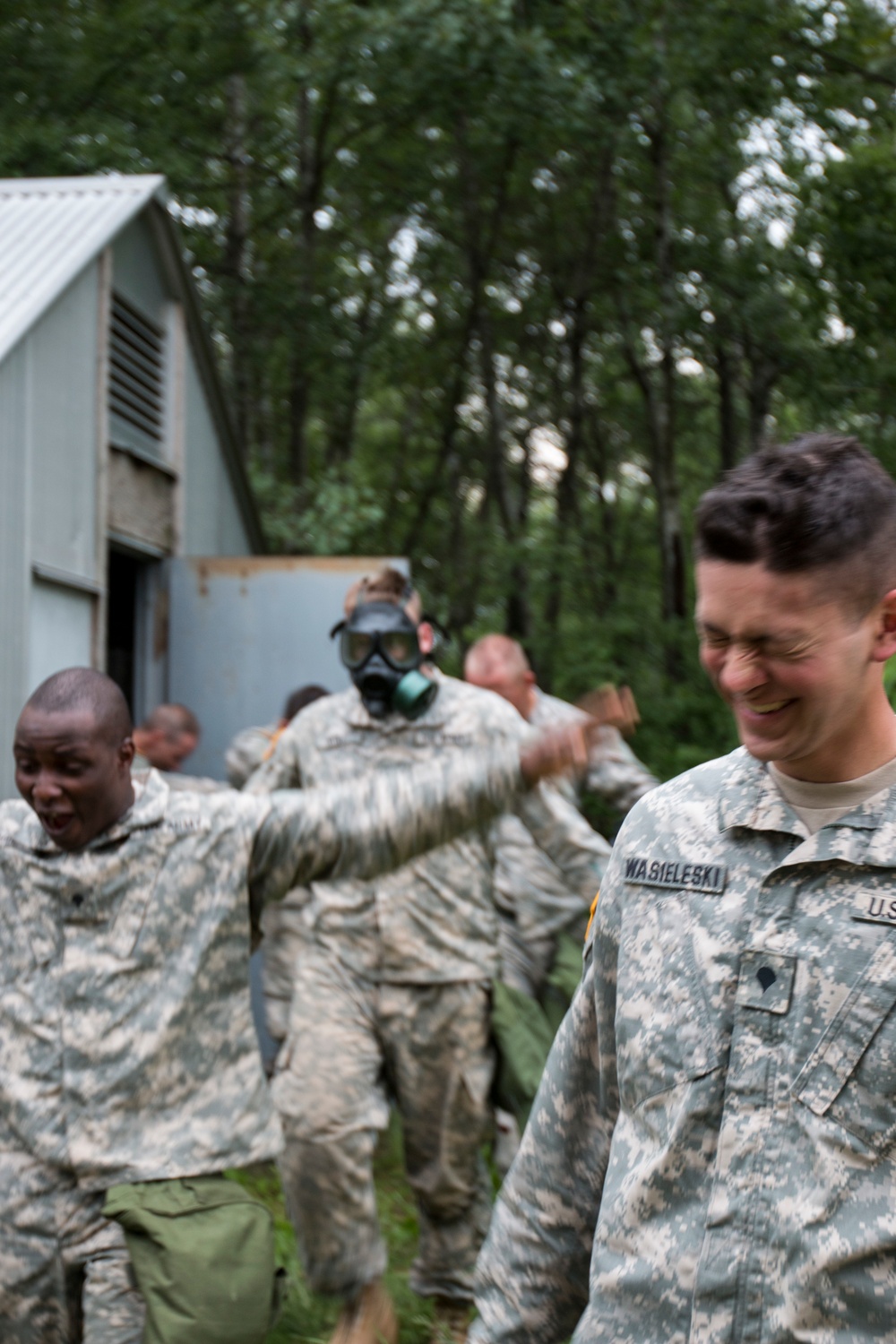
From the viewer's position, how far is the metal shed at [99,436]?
6.59m

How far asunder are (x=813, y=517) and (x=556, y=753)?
1.30 metres

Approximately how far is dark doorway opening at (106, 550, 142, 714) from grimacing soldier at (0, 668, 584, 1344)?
515 centimetres

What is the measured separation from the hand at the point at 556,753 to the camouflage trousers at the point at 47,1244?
4.38 feet

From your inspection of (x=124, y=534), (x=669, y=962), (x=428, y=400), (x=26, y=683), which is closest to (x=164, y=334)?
(x=124, y=534)

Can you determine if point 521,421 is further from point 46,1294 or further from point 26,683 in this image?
point 46,1294

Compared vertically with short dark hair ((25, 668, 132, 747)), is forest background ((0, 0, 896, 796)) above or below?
above

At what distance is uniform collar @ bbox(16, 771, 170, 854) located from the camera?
10.8 ft

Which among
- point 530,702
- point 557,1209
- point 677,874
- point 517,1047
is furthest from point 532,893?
point 677,874

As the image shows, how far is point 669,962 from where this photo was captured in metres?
1.87

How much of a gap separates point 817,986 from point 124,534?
6.74 meters

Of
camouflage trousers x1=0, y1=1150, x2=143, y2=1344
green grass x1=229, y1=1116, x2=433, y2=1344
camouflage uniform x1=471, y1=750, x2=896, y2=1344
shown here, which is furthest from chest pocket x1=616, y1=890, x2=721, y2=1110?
green grass x1=229, y1=1116, x2=433, y2=1344

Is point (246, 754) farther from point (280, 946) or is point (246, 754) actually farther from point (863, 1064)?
point (863, 1064)

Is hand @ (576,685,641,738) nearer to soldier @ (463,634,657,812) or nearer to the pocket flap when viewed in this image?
the pocket flap

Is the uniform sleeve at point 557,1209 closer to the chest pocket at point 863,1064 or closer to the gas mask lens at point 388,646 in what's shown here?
the chest pocket at point 863,1064
